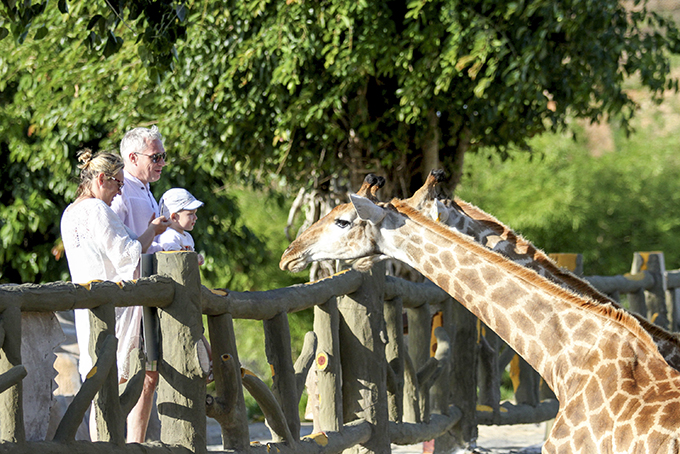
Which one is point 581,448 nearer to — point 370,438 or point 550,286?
point 550,286

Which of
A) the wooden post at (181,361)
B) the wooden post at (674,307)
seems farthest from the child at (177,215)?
the wooden post at (674,307)

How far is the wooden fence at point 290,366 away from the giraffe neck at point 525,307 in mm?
539

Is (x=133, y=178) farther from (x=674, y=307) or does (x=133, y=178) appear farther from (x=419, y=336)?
(x=674, y=307)

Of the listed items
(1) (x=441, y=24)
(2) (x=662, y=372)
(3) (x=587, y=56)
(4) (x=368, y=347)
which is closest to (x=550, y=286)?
(2) (x=662, y=372)

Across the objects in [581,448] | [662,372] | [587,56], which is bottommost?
[581,448]

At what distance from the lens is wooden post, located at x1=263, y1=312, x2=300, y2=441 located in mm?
3609

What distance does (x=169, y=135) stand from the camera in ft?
23.7

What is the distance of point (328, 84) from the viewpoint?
7.13 metres

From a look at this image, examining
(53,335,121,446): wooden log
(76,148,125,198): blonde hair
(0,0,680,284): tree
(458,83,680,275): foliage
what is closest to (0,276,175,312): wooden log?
(53,335,121,446): wooden log

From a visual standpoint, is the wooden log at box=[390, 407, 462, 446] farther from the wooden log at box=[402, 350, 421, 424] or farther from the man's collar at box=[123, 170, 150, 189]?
the man's collar at box=[123, 170, 150, 189]

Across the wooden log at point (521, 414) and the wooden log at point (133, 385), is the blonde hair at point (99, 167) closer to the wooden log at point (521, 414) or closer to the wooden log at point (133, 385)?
the wooden log at point (133, 385)

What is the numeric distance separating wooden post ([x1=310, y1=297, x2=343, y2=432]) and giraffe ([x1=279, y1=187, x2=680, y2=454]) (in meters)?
0.34

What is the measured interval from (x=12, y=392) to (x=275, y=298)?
4.34 ft

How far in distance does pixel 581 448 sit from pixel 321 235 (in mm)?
1787
